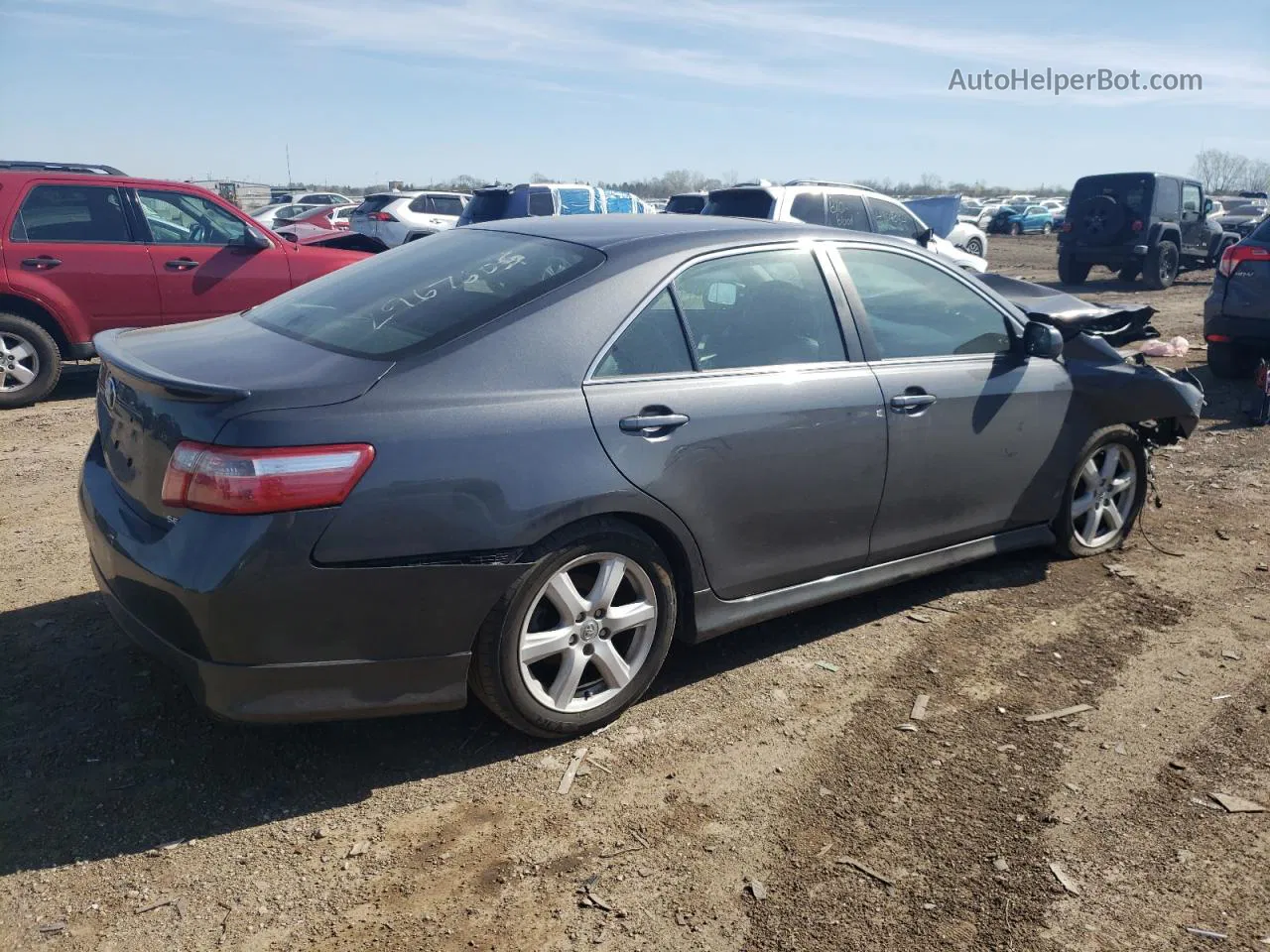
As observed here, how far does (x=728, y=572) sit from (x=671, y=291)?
3.16ft

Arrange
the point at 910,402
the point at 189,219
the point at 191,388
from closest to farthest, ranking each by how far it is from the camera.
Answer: the point at 191,388 → the point at 910,402 → the point at 189,219

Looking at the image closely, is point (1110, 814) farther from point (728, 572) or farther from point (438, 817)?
point (438, 817)

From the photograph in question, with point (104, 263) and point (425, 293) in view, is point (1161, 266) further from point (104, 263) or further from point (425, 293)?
point (425, 293)

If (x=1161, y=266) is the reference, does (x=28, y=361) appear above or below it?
below

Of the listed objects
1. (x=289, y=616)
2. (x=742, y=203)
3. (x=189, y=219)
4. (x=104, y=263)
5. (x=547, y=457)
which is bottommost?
(x=289, y=616)

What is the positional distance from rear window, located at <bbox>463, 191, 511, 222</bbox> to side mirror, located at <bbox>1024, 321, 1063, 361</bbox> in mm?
12477

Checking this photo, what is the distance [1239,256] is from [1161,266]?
38.3 ft

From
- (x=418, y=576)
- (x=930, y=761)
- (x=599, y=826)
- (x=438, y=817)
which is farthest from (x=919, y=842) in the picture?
(x=418, y=576)

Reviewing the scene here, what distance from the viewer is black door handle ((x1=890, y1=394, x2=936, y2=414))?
3.94m

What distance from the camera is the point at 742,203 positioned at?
12.2 metres

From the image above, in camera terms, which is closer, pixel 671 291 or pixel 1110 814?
pixel 1110 814

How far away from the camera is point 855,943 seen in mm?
2486

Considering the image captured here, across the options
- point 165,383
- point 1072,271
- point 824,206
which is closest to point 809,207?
point 824,206

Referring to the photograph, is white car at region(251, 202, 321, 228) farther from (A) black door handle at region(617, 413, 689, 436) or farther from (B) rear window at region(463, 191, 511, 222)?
(A) black door handle at region(617, 413, 689, 436)
